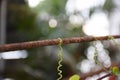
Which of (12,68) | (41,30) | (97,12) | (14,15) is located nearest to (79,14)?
(97,12)

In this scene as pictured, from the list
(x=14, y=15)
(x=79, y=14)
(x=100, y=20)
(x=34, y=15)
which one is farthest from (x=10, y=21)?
(x=100, y=20)

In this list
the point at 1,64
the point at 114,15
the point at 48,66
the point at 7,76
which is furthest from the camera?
the point at 114,15

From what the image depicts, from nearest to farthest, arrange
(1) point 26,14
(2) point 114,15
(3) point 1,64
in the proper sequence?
(3) point 1,64 → (1) point 26,14 → (2) point 114,15

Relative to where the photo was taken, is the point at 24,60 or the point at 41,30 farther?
the point at 41,30

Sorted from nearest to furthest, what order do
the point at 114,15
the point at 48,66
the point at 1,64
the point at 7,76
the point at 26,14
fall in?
1. the point at 7,76
2. the point at 1,64
3. the point at 48,66
4. the point at 26,14
5. the point at 114,15

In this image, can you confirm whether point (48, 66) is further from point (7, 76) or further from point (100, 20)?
point (100, 20)

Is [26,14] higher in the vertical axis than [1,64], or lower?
higher

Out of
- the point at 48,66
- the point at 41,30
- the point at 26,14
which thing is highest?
the point at 26,14

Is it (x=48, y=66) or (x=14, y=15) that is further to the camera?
(x=14, y=15)

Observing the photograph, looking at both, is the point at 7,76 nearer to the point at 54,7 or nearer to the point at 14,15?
the point at 14,15
